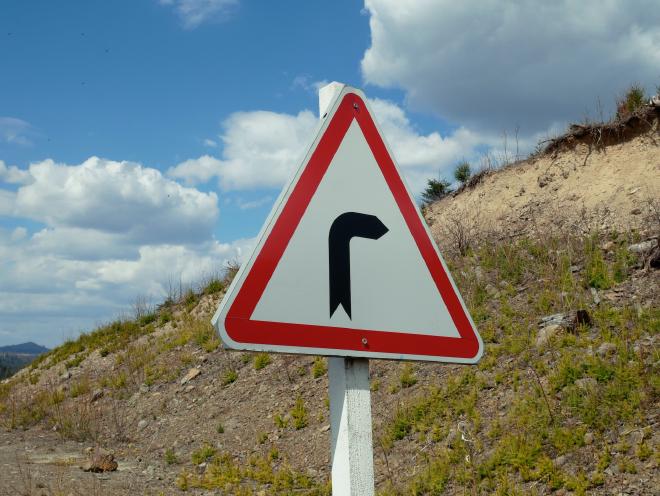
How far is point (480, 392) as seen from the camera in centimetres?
638

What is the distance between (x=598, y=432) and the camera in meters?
4.98

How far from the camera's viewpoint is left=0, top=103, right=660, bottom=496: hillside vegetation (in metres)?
5.14

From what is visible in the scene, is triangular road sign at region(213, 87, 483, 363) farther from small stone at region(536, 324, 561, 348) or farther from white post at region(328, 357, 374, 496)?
small stone at region(536, 324, 561, 348)

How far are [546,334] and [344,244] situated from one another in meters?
5.24

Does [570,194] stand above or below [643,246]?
above

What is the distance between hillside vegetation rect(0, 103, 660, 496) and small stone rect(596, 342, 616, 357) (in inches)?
0.7

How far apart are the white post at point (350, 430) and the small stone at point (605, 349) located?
4723mm

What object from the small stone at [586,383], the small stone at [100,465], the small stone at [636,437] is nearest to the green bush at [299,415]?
the small stone at [100,465]

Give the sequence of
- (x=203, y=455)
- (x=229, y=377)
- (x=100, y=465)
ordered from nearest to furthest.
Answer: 1. (x=100, y=465)
2. (x=203, y=455)
3. (x=229, y=377)

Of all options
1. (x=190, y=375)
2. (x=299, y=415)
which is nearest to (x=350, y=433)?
(x=299, y=415)

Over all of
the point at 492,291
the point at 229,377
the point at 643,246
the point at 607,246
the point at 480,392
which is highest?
the point at 607,246

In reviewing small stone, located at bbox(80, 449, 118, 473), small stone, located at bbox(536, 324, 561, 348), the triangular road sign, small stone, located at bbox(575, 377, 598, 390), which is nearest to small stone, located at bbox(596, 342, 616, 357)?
small stone, located at bbox(575, 377, 598, 390)

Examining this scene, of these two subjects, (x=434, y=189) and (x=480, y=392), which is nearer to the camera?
(x=480, y=392)

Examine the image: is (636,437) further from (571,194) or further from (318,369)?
(571,194)
